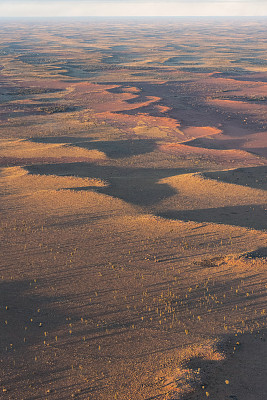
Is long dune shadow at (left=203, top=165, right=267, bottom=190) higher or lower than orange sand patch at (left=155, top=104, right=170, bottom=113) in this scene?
lower

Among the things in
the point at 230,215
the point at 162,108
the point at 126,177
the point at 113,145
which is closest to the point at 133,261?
the point at 230,215

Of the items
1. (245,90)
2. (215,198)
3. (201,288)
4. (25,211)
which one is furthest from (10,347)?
(245,90)

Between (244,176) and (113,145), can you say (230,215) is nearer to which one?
(244,176)

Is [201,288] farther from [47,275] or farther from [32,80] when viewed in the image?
[32,80]

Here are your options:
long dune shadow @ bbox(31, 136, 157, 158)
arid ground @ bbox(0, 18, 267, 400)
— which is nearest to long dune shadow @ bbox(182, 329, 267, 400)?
arid ground @ bbox(0, 18, 267, 400)

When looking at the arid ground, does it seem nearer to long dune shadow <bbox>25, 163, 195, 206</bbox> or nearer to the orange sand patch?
long dune shadow <bbox>25, 163, 195, 206</bbox>

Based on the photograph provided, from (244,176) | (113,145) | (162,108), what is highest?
(162,108)
